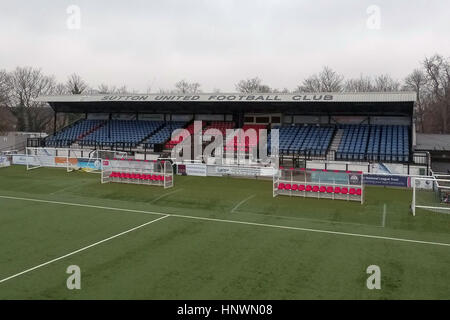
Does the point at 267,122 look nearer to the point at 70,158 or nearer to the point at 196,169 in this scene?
the point at 196,169

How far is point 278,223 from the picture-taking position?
54.4 ft

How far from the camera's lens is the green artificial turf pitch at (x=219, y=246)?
970 centimetres

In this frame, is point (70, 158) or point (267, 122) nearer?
point (70, 158)

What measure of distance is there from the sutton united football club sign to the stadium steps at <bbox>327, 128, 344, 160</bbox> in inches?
158

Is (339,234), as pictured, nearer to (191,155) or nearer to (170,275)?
(170,275)

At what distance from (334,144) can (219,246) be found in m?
22.5

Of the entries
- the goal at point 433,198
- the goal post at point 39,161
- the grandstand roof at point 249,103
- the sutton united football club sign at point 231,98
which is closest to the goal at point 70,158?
the goal post at point 39,161

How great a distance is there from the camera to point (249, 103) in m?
35.2

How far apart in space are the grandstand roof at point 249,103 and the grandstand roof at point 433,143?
3.05 m

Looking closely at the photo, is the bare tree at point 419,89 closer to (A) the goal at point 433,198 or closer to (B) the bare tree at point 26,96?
(A) the goal at point 433,198

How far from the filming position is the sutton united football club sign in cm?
3234

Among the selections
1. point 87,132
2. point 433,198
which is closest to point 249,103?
point 433,198

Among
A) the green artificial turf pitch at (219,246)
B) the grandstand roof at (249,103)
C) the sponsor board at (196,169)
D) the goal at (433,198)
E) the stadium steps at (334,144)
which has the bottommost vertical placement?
the green artificial turf pitch at (219,246)
